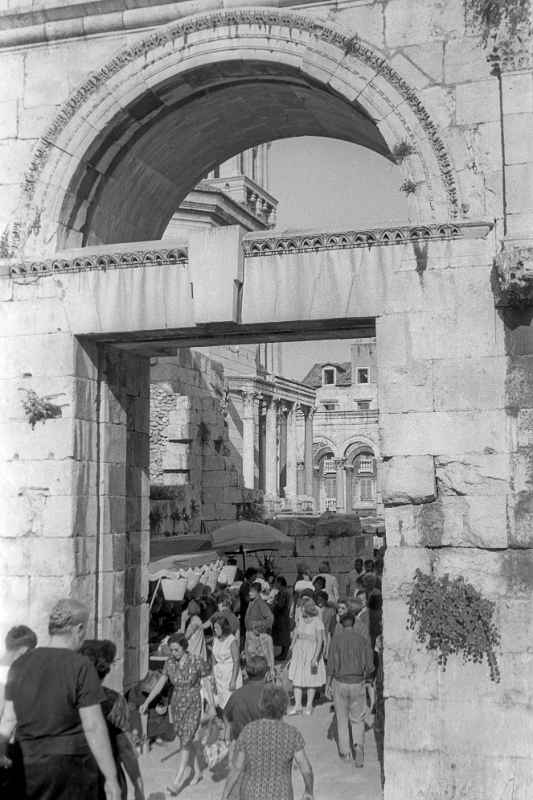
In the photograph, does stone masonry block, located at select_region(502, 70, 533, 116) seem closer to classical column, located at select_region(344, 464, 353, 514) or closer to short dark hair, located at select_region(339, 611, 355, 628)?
short dark hair, located at select_region(339, 611, 355, 628)

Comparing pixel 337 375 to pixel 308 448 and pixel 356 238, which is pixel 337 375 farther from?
pixel 356 238

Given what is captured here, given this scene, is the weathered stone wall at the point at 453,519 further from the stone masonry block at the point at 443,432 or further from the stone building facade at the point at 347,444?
the stone building facade at the point at 347,444

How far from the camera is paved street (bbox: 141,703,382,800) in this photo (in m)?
8.20

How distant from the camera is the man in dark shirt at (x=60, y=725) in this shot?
4.60 metres

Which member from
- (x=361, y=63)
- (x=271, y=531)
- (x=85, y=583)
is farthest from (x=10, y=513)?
(x=271, y=531)

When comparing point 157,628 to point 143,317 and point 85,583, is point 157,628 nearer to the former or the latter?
point 85,583

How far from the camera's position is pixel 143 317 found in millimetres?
9102

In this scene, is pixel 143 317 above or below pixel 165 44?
below

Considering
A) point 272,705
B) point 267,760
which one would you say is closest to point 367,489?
point 272,705

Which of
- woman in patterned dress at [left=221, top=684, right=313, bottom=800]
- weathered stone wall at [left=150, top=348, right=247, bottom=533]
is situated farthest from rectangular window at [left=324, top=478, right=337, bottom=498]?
woman in patterned dress at [left=221, top=684, right=313, bottom=800]

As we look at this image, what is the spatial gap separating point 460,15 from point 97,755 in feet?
23.1

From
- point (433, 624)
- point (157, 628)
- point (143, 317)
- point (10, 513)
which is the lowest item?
point (157, 628)

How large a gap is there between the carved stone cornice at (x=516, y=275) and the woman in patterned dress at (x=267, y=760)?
4168 mm

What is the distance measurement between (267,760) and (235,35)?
6.77 metres
